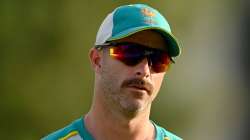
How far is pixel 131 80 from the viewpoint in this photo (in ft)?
13.7

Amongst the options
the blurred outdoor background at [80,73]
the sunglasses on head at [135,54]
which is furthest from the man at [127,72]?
the blurred outdoor background at [80,73]

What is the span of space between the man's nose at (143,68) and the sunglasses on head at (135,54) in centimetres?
1

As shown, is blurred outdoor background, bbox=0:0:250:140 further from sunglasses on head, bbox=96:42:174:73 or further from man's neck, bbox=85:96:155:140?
sunglasses on head, bbox=96:42:174:73

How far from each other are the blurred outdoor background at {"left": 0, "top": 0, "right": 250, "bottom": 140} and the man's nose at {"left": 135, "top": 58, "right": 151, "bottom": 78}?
30.4ft

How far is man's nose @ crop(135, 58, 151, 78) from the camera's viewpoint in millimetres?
4215

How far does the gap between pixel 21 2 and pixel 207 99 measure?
12.4ft

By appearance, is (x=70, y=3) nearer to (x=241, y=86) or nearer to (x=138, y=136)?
(x=241, y=86)

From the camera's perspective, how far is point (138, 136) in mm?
4434

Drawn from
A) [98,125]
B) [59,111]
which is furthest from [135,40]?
[59,111]

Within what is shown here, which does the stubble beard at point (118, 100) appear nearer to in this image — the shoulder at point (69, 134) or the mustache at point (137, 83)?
the mustache at point (137, 83)

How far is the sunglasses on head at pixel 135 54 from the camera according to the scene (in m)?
4.25

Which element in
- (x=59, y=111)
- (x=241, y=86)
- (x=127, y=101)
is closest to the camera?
(x=127, y=101)

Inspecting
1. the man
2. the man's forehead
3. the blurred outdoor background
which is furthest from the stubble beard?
the blurred outdoor background

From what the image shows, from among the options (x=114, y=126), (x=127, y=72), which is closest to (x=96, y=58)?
(x=127, y=72)
